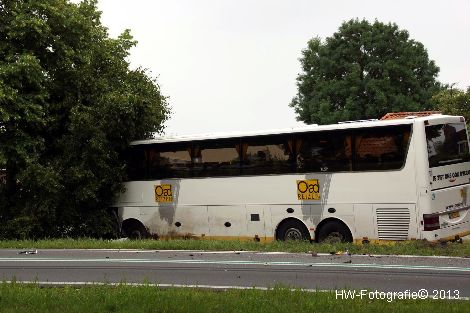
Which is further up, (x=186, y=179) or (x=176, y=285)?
(x=186, y=179)

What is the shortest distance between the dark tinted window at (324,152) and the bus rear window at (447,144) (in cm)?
193

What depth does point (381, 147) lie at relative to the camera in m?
14.0

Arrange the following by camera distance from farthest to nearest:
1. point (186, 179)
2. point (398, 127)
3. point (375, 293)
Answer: point (186, 179)
point (398, 127)
point (375, 293)

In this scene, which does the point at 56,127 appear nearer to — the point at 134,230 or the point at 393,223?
the point at 134,230

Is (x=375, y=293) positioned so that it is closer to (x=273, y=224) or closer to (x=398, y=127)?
(x=398, y=127)

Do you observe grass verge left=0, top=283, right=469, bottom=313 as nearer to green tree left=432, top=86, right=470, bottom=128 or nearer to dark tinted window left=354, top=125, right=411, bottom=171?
dark tinted window left=354, top=125, right=411, bottom=171

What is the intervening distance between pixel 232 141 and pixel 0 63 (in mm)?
8478

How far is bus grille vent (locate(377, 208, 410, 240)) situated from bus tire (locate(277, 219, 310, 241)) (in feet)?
6.55

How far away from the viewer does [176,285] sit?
922 cm

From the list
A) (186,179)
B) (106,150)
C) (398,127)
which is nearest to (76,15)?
(106,150)

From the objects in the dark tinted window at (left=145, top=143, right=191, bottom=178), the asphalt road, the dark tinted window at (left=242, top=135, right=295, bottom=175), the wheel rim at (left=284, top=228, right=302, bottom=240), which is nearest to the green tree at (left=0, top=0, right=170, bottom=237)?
the dark tinted window at (left=145, top=143, right=191, bottom=178)

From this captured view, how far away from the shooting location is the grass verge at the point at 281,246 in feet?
38.8

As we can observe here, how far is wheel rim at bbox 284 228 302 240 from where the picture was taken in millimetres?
15289

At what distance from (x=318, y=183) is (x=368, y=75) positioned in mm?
34305
